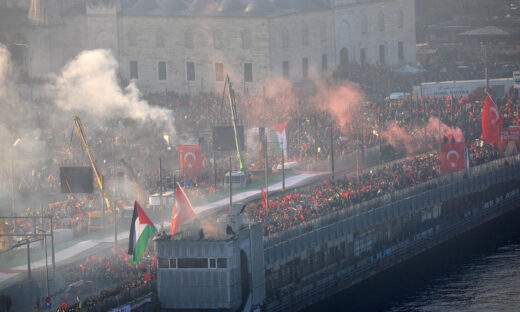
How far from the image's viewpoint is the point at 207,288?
168 feet

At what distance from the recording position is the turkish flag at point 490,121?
78806mm

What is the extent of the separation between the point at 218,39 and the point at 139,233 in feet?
187

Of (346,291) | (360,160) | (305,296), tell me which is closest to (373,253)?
(346,291)

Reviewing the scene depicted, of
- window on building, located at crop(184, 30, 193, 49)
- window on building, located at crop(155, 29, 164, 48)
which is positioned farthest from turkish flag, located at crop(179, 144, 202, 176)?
window on building, located at crop(184, 30, 193, 49)

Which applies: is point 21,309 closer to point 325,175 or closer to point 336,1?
point 325,175

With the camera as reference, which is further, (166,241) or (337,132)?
(337,132)

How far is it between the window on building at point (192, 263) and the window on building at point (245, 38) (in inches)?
2395

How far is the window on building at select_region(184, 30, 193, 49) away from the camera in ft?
356

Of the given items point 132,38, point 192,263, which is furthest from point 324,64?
point 192,263

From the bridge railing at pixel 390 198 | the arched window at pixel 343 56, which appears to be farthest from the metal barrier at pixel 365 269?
the arched window at pixel 343 56

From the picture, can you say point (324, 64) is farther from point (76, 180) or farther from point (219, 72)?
point (76, 180)

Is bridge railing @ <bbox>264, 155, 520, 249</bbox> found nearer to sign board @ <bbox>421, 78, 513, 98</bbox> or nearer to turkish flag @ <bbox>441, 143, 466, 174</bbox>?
turkish flag @ <bbox>441, 143, 466, 174</bbox>

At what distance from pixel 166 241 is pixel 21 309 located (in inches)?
370

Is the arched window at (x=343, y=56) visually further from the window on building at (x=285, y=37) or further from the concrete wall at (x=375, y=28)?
the window on building at (x=285, y=37)
